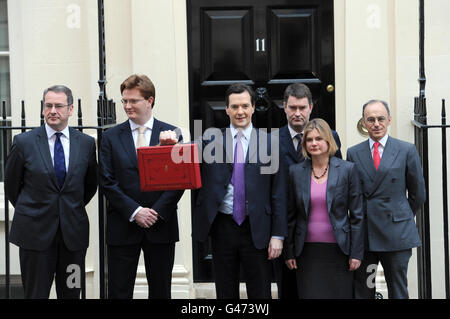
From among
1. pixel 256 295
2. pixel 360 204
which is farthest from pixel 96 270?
pixel 360 204

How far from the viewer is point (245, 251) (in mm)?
4914

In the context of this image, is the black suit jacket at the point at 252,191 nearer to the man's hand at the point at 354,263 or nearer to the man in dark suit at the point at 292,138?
the man in dark suit at the point at 292,138

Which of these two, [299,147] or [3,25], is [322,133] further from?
[3,25]

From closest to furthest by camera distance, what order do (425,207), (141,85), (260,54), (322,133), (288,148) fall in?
1. (322,133)
2. (141,85)
3. (288,148)
4. (425,207)
5. (260,54)

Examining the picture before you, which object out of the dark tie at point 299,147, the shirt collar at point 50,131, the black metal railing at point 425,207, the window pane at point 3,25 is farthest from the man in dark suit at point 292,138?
the window pane at point 3,25

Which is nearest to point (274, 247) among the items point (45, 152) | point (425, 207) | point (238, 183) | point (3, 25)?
point (238, 183)

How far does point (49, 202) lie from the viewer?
4977 millimetres

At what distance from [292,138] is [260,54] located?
5.40 feet

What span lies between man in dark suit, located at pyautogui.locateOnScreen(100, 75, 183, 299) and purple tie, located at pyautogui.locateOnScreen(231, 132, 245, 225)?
380 millimetres

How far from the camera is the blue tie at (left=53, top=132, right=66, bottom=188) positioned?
5031mm

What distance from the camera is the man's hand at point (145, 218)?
493cm

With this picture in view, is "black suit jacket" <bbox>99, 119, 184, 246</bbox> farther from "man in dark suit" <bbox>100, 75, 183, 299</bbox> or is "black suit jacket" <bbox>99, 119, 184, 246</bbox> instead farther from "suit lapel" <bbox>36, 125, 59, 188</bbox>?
"suit lapel" <bbox>36, 125, 59, 188</bbox>

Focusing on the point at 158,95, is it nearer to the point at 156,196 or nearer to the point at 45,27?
the point at 45,27
